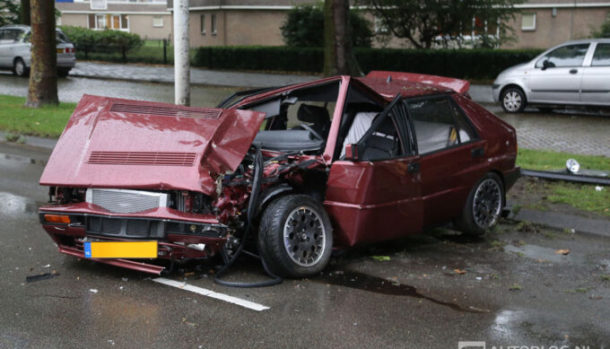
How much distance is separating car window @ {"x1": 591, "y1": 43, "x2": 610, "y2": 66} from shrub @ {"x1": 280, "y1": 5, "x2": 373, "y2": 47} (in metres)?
13.7

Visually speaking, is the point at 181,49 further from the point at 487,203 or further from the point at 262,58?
the point at 262,58

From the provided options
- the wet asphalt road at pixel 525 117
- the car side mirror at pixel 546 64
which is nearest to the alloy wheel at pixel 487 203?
the wet asphalt road at pixel 525 117

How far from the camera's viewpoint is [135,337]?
201 inches

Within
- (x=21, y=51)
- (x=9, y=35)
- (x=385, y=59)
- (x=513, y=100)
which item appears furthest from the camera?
(x=385, y=59)

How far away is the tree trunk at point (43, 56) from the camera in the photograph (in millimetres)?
16672

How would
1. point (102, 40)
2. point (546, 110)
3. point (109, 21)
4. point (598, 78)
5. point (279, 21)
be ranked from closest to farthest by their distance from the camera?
point (598, 78)
point (546, 110)
point (102, 40)
point (279, 21)
point (109, 21)

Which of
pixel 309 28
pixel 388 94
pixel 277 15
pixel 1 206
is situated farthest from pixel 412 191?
pixel 277 15

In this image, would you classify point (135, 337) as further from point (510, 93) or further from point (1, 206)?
point (510, 93)

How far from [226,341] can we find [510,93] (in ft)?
50.1

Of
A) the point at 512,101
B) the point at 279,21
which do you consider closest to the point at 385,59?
the point at 512,101

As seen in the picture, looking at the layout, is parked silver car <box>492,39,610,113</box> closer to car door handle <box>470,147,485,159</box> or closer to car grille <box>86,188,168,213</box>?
car door handle <box>470,147,485,159</box>

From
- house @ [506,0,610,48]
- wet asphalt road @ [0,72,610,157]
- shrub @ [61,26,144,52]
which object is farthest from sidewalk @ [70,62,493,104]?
house @ [506,0,610,48]

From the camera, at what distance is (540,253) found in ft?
24.9

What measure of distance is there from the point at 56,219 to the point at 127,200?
25.0 inches
